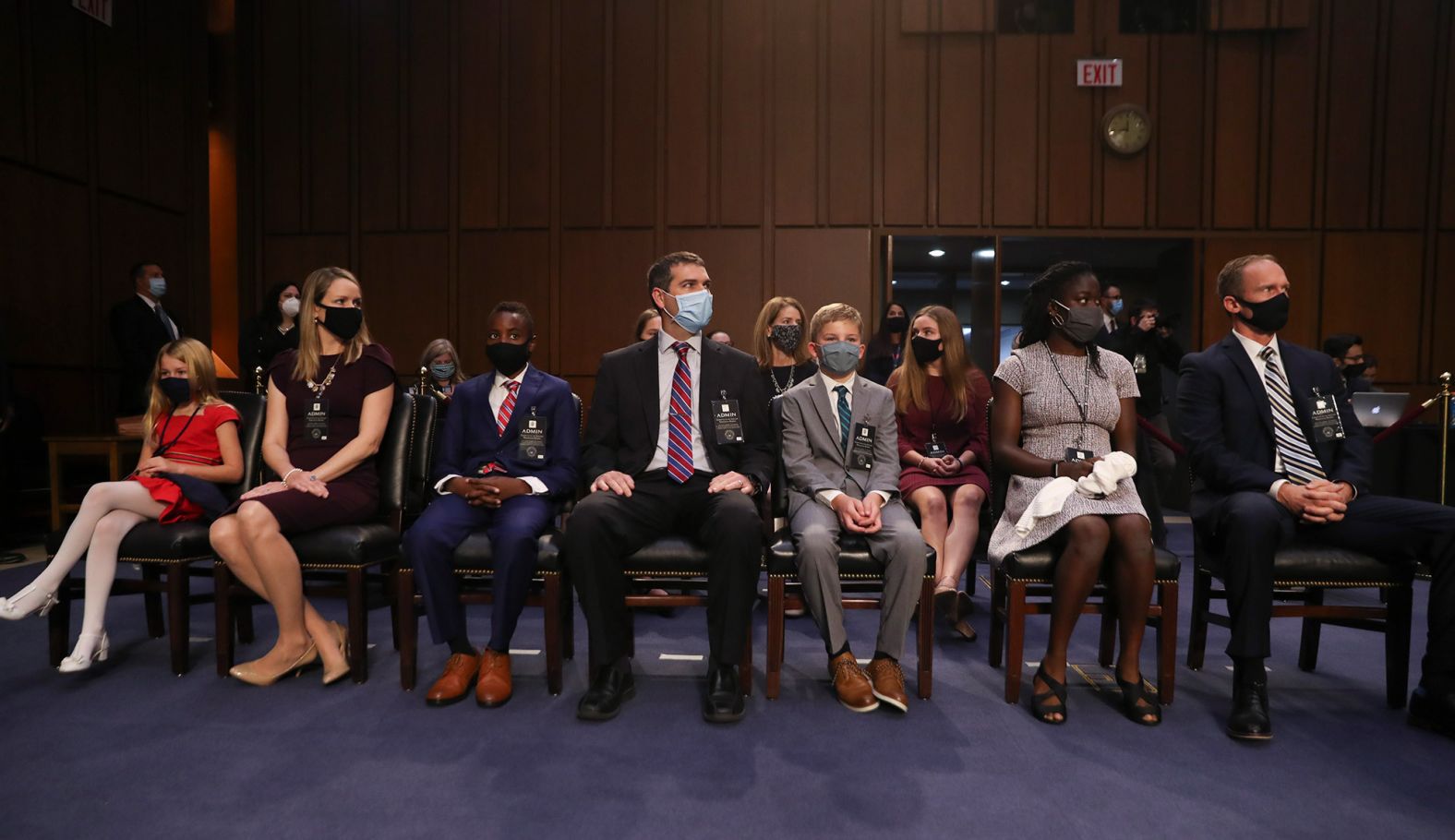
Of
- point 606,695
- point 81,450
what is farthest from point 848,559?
point 81,450

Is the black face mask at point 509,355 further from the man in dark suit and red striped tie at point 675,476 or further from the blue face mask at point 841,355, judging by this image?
the blue face mask at point 841,355

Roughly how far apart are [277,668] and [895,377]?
8.67ft

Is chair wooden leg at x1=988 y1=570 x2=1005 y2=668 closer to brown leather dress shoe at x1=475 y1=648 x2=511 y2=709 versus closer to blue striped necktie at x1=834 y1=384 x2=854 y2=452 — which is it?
blue striped necktie at x1=834 y1=384 x2=854 y2=452

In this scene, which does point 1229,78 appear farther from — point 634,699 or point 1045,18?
point 634,699

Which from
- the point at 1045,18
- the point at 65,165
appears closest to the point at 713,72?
the point at 1045,18

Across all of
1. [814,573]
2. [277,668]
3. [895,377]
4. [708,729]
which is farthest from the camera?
[895,377]

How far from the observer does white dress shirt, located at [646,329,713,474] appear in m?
2.63

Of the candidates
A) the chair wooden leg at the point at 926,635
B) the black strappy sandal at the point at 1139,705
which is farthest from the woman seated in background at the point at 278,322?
the black strappy sandal at the point at 1139,705

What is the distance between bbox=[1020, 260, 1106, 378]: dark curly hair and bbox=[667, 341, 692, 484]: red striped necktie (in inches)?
45.7

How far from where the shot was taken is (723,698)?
2.21 m

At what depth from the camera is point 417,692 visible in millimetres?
2406

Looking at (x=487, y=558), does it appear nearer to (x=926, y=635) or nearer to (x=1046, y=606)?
(x=926, y=635)

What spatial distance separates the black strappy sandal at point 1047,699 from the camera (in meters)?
2.18

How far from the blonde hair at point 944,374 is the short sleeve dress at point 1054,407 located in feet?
2.53
